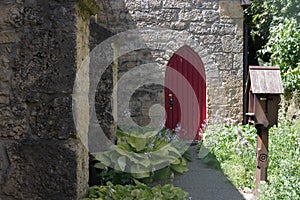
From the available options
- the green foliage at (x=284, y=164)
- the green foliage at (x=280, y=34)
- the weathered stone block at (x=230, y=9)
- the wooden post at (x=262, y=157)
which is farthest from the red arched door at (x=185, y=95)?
the wooden post at (x=262, y=157)

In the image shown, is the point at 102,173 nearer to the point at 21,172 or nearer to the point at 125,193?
the point at 125,193

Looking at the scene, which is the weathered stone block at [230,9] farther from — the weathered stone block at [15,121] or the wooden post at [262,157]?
the weathered stone block at [15,121]

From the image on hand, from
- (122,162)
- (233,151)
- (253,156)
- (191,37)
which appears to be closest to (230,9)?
(191,37)

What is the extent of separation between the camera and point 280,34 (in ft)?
23.2

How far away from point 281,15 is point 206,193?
534 cm

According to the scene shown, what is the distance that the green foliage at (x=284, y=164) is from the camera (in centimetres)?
327

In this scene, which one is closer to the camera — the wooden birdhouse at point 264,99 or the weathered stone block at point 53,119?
the weathered stone block at point 53,119

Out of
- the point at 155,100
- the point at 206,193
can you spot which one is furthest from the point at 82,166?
the point at 155,100

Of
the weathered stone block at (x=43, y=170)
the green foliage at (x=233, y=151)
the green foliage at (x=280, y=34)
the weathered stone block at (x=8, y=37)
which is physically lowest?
the green foliage at (x=233, y=151)

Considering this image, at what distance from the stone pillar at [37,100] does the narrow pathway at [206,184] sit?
1.85 metres

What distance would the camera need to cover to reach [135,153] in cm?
400

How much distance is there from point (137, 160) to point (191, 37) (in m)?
3.91

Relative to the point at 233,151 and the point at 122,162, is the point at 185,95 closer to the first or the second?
Answer: the point at 233,151

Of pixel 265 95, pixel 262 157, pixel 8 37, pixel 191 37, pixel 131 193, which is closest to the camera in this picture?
A: pixel 8 37
